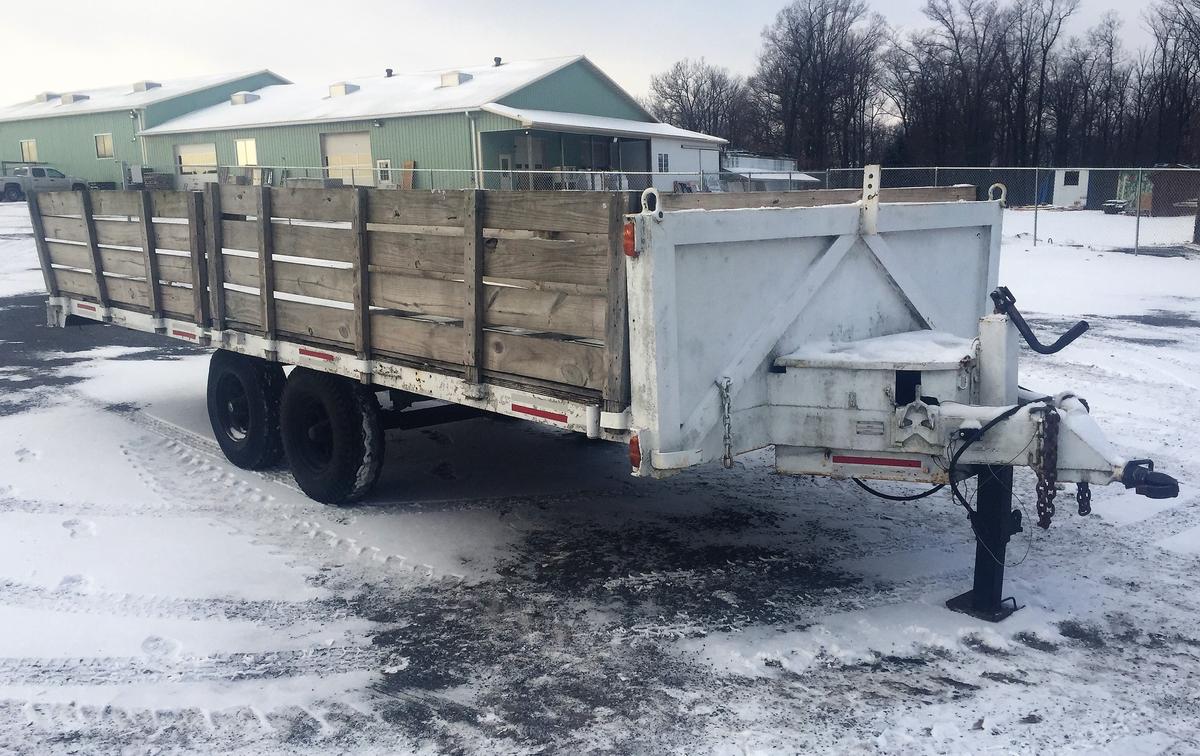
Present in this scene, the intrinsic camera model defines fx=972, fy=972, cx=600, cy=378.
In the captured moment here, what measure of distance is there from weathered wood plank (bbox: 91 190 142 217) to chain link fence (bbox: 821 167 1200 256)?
13.5 metres

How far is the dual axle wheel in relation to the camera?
240 inches

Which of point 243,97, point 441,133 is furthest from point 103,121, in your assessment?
point 441,133

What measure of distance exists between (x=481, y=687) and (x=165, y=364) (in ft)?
28.8

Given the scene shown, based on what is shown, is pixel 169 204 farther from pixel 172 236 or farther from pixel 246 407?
pixel 246 407

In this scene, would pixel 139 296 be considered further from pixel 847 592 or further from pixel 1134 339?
pixel 1134 339

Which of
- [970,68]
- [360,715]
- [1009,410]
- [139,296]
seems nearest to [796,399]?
[1009,410]

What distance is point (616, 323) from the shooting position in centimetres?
419

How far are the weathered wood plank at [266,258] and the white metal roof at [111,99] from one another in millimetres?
34243

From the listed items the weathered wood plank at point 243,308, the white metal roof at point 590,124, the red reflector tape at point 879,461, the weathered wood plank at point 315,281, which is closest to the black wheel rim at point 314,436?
the weathered wood plank at point 243,308

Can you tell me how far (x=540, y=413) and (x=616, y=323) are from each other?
0.73 meters

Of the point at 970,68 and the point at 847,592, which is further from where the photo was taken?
the point at 970,68

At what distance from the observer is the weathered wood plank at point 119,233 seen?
7449mm

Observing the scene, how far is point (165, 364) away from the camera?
37.6 feet

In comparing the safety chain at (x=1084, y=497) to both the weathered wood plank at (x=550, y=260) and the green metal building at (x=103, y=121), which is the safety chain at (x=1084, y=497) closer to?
the weathered wood plank at (x=550, y=260)
